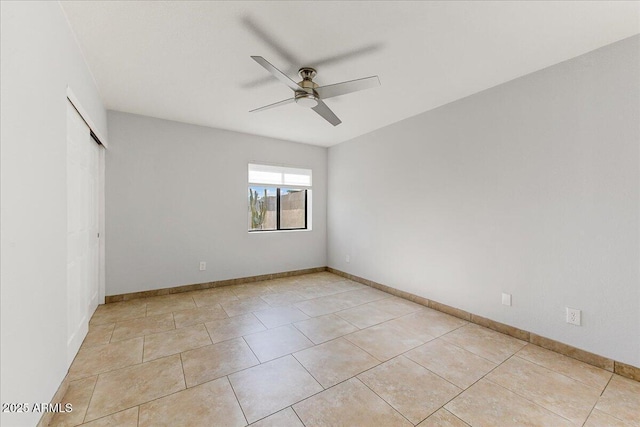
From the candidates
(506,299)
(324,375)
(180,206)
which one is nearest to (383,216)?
(506,299)

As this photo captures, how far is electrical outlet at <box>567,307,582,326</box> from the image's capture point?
7.28ft

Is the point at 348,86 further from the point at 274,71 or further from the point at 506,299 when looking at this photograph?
the point at 506,299

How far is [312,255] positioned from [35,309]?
4118 millimetres

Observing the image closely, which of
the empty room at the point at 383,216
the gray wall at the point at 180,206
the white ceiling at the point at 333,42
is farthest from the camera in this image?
the gray wall at the point at 180,206

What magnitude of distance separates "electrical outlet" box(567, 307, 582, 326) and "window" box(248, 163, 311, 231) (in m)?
3.88

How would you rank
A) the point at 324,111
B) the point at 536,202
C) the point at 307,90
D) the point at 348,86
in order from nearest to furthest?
the point at 348,86, the point at 307,90, the point at 536,202, the point at 324,111

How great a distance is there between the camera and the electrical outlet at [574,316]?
222 centimetres

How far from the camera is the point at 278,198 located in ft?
16.5

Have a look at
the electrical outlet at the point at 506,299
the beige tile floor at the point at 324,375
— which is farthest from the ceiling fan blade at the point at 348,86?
the electrical outlet at the point at 506,299

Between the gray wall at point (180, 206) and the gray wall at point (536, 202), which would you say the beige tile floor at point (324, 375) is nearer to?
the gray wall at point (536, 202)

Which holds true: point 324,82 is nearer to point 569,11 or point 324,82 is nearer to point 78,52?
point 569,11

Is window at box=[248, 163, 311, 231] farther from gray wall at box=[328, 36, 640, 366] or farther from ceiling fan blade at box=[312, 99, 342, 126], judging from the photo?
ceiling fan blade at box=[312, 99, 342, 126]

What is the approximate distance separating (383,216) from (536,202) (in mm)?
1960

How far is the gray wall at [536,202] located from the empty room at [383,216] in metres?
0.02
